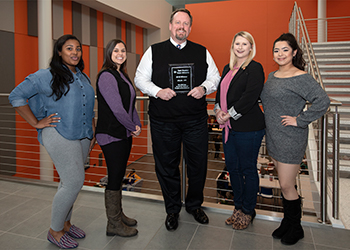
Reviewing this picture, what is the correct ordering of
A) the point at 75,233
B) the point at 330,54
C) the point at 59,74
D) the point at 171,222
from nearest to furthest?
the point at 59,74, the point at 75,233, the point at 171,222, the point at 330,54

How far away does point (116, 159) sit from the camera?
6.12 feet

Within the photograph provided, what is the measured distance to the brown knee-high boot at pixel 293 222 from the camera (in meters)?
1.86

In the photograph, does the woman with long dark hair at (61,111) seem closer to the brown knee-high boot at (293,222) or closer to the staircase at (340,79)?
the brown knee-high boot at (293,222)

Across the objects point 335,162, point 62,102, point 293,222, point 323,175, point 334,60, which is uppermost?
point 334,60

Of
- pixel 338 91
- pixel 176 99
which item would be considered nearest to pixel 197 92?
pixel 176 99

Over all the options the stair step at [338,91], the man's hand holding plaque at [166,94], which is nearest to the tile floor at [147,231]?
the man's hand holding plaque at [166,94]

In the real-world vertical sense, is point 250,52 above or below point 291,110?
above

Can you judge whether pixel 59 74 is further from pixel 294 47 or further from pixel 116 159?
pixel 294 47

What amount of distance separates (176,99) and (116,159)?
58 centimetres

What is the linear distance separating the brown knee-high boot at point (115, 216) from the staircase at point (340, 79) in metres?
2.77

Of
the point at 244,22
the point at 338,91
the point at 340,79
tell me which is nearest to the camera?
the point at 338,91

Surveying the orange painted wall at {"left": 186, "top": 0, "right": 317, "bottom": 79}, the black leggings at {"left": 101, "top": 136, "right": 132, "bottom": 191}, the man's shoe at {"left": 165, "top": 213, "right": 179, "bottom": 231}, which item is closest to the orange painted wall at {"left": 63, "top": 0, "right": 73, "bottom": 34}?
the orange painted wall at {"left": 186, "top": 0, "right": 317, "bottom": 79}

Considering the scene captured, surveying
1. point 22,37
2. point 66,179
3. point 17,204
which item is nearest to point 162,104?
point 66,179

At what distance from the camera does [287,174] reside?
179 centimetres
